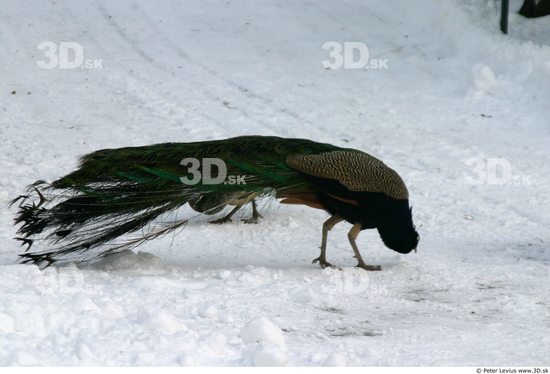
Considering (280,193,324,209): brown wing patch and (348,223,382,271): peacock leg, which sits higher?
(280,193,324,209): brown wing patch

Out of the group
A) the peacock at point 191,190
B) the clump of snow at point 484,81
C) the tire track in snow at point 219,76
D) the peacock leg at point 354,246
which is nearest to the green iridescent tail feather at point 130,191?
the peacock at point 191,190

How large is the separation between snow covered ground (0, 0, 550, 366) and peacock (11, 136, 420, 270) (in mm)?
248

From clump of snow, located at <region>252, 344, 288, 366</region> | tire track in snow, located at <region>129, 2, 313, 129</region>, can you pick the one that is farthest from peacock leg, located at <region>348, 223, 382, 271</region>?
tire track in snow, located at <region>129, 2, 313, 129</region>

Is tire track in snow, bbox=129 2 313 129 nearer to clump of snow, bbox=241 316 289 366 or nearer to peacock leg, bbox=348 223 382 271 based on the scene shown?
peacock leg, bbox=348 223 382 271

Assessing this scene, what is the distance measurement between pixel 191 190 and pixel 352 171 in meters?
1.10

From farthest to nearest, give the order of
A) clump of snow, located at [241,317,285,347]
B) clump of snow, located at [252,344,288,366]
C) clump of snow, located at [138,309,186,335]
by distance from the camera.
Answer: clump of snow, located at [138,309,186,335]
clump of snow, located at [241,317,285,347]
clump of snow, located at [252,344,288,366]

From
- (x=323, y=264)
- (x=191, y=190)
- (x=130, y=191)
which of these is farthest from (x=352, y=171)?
(x=130, y=191)

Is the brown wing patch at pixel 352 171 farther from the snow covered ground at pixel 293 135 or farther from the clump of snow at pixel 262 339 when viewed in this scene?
the clump of snow at pixel 262 339

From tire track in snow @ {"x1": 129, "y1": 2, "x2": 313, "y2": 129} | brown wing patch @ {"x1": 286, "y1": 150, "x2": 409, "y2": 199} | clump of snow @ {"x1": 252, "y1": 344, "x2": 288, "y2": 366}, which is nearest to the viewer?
clump of snow @ {"x1": 252, "y1": 344, "x2": 288, "y2": 366}

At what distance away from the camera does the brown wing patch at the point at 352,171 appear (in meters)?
6.35

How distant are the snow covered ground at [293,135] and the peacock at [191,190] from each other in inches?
9.8

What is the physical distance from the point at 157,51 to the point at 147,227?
286 inches

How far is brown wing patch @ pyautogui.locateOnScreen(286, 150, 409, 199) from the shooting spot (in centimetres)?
635

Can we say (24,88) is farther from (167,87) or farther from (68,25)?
(68,25)
